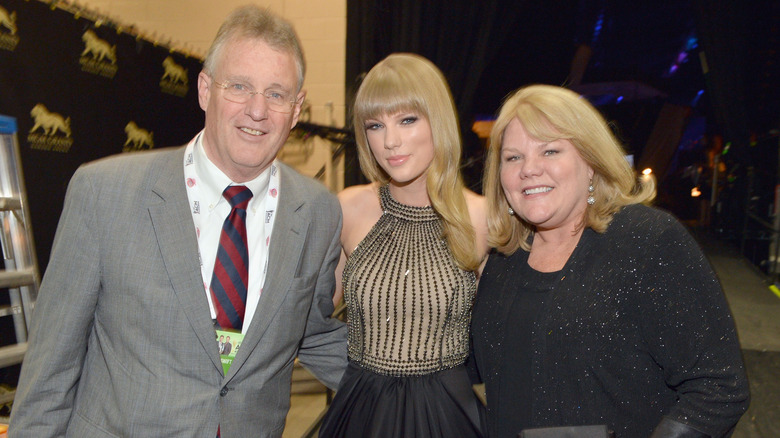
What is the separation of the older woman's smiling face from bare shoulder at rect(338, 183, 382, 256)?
29.6 inches

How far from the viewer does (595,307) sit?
137cm

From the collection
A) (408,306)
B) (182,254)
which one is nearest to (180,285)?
(182,254)

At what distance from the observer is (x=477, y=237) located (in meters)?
2.08

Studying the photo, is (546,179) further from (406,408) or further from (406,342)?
(406,408)

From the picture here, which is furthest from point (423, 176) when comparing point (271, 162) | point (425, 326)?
point (271, 162)

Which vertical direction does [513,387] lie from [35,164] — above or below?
below

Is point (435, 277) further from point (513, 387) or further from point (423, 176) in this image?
point (513, 387)

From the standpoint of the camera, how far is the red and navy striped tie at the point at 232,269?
1394mm

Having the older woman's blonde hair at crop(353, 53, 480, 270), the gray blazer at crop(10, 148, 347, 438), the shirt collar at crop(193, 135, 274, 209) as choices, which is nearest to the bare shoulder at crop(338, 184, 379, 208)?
→ the older woman's blonde hair at crop(353, 53, 480, 270)

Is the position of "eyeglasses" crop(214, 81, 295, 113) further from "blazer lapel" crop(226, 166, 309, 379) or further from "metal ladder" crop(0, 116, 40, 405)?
"metal ladder" crop(0, 116, 40, 405)

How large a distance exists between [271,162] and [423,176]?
2.28 feet

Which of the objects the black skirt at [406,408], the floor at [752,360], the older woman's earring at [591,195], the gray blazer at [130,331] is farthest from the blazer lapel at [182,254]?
the floor at [752,360]

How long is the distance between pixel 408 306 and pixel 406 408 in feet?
1.13

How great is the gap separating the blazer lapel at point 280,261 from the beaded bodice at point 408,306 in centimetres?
49
